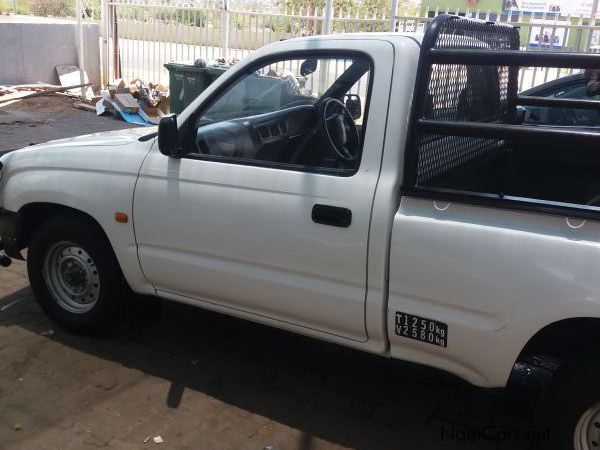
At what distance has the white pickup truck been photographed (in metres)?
2.63

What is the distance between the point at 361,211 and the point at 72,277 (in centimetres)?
205

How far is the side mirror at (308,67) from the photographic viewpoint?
3.44 m

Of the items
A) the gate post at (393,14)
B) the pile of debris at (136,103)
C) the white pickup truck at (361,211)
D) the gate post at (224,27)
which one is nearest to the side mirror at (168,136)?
the white pickup truck at (361,211)

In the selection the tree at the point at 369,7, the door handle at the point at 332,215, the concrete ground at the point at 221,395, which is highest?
the tree at the point at 369,7

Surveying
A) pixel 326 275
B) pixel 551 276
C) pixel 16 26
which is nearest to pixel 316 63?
pixel 326 275

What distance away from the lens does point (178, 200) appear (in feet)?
11.2

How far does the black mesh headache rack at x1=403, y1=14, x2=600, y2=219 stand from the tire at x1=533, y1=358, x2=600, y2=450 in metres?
0.64

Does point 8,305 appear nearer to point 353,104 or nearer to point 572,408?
point 353,104

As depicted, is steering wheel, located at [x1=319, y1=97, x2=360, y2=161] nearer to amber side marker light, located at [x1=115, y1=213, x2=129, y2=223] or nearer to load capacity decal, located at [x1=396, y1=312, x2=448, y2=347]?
load capacity decal, located at [x1=396, y1=312, x2=448, y2=347]

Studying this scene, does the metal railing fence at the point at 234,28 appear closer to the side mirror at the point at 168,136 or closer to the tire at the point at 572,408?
the side mirror at the point at 168,136

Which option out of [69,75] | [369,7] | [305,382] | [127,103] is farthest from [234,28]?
[305,382]

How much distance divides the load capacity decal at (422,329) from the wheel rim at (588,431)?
615 millimetres

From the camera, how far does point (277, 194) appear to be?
10.3 ft

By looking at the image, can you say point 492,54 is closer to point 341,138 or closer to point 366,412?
point 341,138
